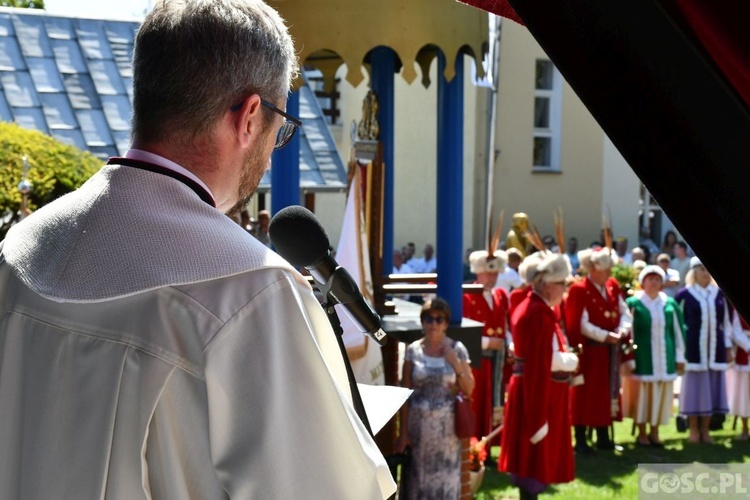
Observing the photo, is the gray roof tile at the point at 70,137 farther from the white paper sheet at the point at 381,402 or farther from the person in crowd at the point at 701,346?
the white paper sheet at the point at 381,402

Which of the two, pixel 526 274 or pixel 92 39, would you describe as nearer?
pixel 526 274

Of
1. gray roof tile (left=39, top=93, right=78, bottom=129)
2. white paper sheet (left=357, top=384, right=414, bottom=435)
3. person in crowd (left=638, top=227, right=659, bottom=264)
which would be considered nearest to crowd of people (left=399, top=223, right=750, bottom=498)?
gray roof tile (left=39, top=93, right=78, bottom=129)

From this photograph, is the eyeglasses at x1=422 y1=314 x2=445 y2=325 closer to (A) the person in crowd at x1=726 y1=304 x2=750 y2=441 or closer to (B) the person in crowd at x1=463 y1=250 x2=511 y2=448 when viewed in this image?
(B) the person in crowd at x1=463 y1=250 x2=511 y2=448

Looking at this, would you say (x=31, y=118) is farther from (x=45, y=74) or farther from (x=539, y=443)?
(x=539, y=443)

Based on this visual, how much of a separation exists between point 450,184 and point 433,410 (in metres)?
1.31

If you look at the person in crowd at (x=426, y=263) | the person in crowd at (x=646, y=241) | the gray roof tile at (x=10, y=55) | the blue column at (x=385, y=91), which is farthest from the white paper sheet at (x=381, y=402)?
the person in crowd at (x=646, y=241)

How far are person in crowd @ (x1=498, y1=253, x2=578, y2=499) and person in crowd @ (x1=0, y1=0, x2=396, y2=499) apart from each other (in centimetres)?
556

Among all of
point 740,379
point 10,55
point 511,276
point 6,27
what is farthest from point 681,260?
point 6,27

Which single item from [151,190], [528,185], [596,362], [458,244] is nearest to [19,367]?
[151,190]

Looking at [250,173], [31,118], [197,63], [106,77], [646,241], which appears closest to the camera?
[197,63]

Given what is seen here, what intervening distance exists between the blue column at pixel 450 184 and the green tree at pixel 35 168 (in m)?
4.01

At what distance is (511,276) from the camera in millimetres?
11320

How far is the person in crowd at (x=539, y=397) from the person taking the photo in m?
6.80

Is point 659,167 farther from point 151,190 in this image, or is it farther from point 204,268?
point 151,190
